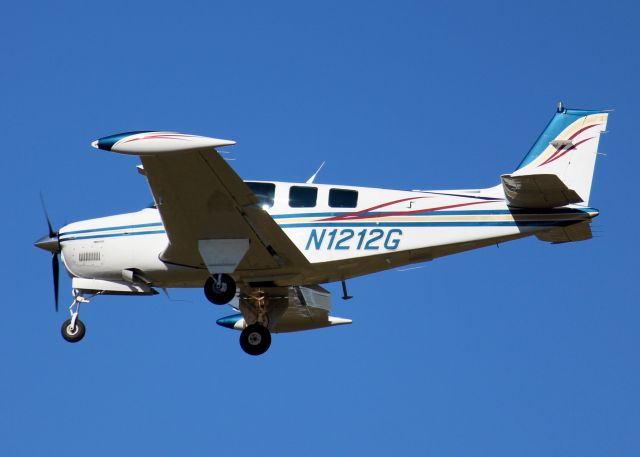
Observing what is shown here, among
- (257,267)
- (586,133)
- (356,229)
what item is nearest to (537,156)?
(586,133)

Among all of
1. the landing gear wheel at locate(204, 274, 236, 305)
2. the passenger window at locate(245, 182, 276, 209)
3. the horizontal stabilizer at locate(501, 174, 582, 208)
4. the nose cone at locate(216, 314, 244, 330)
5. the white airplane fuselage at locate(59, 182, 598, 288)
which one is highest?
the horizontal stabilizer at locate(501, 174, 582, 208)

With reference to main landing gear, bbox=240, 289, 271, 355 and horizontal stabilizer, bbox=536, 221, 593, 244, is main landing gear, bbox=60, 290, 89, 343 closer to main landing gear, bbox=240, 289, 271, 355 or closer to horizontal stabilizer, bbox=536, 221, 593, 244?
main landing gear, bbox=240, 289, 271, 355

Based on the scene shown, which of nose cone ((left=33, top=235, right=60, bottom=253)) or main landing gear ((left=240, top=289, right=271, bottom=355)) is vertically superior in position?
nose cone ((left=33, top=235, right=60, bottom=253))

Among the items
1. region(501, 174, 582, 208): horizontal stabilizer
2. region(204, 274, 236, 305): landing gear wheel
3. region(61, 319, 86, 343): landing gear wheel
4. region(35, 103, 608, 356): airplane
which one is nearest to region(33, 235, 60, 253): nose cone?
region(35, 103, 608, 356): airplane

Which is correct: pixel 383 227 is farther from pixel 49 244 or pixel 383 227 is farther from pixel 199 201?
pixel 49 244

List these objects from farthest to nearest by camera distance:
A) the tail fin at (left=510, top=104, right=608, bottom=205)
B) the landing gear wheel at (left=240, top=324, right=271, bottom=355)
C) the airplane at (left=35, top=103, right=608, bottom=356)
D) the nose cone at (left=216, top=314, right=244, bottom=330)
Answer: the nose cone at (left=216, top=314, right=244, bottom=330) < the landing gear wheel at (left=240, top=324, right=271, bottom=355) < the tail fin at (left=510, top=104, right=608, bottom=205) < the airplane at (left=35, top=103, right=608, bottom=356)

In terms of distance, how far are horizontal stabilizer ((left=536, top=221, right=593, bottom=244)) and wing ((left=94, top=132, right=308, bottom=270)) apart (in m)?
3.89

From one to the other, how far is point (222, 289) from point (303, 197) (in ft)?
6.51

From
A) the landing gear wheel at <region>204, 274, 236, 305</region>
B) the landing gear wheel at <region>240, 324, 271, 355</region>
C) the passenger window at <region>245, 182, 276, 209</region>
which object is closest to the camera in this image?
the landing gear wheel at <region>204, 274, 236, 305</region>

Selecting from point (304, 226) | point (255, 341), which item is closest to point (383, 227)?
point (304, 226)

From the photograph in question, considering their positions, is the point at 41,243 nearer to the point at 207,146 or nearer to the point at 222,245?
the point at 222,245

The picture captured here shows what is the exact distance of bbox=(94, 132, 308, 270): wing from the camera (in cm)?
1623

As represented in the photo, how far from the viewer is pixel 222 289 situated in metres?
18.0

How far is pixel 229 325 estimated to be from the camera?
2147 cm
